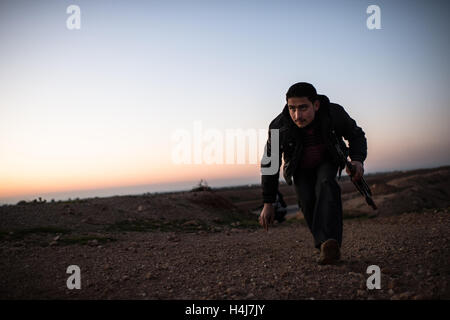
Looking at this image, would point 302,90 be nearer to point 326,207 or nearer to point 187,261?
point 326,207

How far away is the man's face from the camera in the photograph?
4.15 m

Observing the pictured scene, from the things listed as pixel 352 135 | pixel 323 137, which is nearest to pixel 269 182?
pixel 323 137

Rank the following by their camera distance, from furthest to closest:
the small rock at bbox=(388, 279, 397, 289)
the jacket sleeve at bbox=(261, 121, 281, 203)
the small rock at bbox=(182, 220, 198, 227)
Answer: the small rock at bbox=(182, 220, 198, 227)
the jacket sleeve at bbox=(261, 121, 281, 203)
the small rock at bbox=(388, 279, 397, 289)

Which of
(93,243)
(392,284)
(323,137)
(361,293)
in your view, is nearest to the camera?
(361,293)

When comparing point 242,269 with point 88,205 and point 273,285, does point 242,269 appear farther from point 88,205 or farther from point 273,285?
point 88,205

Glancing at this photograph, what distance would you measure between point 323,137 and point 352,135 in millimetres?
552

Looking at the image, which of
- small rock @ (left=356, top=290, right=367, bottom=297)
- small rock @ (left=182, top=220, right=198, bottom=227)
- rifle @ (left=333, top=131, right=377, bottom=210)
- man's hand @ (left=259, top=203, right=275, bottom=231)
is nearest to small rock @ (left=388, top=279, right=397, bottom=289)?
small rock @ (left=356, top=290, right=367, bottom=297)

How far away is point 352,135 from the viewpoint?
444cm

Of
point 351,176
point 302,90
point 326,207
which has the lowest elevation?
point 326,207

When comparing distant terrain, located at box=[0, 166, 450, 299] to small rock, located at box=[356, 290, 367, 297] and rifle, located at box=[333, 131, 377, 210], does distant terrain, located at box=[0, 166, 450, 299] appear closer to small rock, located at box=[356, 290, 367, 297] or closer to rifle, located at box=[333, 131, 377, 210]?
small rock, located at box=[356, 290, 367, 297]

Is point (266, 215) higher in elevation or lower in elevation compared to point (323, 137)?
lower
